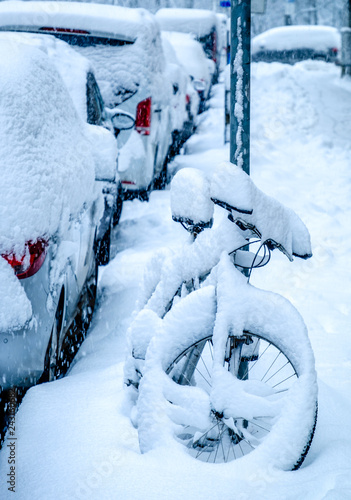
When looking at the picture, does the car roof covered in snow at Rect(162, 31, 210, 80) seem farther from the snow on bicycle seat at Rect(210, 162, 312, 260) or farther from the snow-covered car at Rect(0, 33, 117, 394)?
the snow on bicycle seat at Rect(210, 162, 312, 260)

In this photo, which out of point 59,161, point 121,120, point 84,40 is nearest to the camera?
point 59,161

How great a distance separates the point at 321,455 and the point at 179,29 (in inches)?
667

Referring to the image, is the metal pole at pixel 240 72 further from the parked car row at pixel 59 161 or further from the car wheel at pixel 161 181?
the car wheel at pixel 161 181

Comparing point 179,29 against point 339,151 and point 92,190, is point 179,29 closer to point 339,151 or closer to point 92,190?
point 339,151

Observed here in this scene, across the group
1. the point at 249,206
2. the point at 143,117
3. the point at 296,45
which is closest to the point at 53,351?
the point at 249,206

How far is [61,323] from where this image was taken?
10.7 ft

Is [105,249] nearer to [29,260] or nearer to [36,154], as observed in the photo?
[36,154]

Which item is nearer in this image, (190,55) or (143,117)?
(143,117)

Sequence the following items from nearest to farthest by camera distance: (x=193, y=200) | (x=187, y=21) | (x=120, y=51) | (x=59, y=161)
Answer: (x=193, y=200)
(x=59, y=161)
(x=120, y=51)
(x=187, y=21)

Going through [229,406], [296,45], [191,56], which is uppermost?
[191,56]

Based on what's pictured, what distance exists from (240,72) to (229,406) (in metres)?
1.46

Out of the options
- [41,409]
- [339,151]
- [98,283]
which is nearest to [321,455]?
[41,409]

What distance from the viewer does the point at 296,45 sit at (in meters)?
21.2

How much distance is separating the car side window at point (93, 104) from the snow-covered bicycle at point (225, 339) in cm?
298
